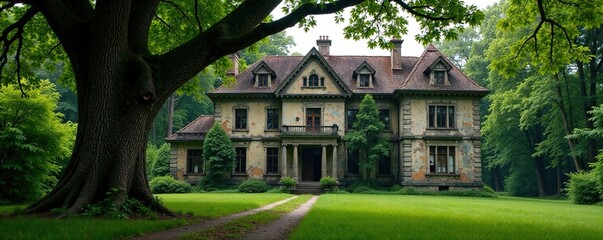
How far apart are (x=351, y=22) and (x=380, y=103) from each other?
2035 cm

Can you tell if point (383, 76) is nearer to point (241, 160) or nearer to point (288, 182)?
point (288, 182)

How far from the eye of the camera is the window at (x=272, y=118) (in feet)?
106

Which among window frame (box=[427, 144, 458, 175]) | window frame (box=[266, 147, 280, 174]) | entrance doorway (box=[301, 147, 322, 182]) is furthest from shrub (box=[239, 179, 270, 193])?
window frame (box=[427, 144, 458, 175])

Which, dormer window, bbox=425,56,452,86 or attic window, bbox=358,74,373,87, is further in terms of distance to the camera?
attic window, bbox=358,74,373,87

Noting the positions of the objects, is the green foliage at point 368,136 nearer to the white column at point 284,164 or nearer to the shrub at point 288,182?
the white column at point 284,164

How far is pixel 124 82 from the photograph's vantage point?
9414 mm

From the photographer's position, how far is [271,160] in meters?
32.2

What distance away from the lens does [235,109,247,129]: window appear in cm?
3243

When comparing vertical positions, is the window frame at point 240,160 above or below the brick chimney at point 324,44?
below

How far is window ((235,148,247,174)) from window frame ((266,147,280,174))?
1674 mm

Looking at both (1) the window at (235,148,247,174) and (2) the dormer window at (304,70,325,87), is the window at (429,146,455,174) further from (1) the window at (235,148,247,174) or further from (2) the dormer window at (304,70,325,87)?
(1) the window at (235,148,247,174)

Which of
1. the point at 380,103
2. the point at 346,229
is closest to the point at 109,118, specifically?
the point at 346,229

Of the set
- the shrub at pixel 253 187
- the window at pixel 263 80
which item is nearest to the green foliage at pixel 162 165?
the shrub at pixel 253 187

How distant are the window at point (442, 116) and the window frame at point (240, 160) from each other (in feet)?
44.4
